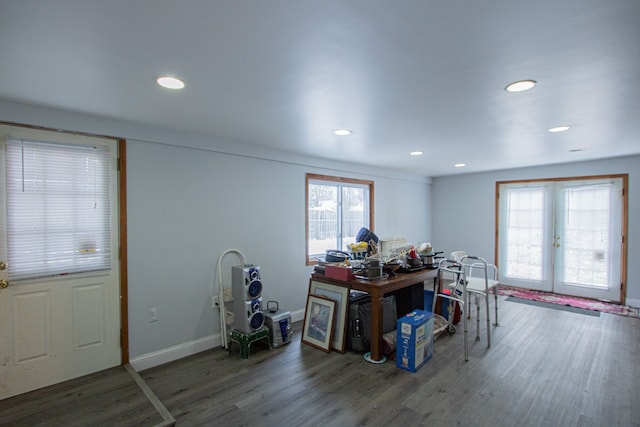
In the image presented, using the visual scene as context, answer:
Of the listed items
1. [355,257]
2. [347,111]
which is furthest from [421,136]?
[355,257]

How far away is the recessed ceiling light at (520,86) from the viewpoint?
1.97m

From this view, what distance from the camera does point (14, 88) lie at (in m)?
2.10

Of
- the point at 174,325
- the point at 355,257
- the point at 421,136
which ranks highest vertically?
the point at 421,136

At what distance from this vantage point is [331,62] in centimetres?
171

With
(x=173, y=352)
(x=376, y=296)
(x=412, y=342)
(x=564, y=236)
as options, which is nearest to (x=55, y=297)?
(x=173, y=352)

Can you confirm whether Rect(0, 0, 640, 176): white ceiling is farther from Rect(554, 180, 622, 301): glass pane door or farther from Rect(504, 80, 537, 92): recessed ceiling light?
Rect(554, 180, 622, 301): glass pane door

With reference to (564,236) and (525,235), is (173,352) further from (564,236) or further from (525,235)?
(564,236)

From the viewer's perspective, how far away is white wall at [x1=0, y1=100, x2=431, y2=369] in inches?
117

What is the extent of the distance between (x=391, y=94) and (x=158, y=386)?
9.76 ft

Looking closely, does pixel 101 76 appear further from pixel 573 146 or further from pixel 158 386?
pixel 573 146

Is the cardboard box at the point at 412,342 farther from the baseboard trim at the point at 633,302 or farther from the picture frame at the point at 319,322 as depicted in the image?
the baseboard trim at the point at 633,302

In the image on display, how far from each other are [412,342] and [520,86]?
7.23ft

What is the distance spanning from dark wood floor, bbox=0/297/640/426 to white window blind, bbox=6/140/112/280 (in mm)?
1031

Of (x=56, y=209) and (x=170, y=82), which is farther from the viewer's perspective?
(x=56, y=209)
